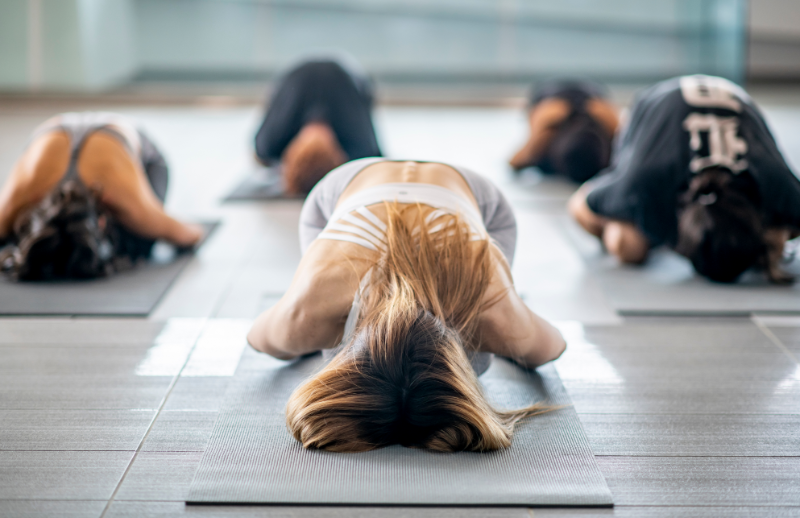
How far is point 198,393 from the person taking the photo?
6.09ft

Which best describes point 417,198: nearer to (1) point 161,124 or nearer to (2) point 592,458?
(2) point 592,458

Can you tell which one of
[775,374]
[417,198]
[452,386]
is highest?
[417,198]

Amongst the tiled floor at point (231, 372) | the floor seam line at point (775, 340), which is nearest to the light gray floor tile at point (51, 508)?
the tiled floor at point (231, 372)

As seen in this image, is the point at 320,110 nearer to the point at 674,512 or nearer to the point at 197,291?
the point at 197,291

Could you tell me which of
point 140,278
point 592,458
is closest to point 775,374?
point 592,458

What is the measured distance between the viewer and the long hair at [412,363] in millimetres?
1414

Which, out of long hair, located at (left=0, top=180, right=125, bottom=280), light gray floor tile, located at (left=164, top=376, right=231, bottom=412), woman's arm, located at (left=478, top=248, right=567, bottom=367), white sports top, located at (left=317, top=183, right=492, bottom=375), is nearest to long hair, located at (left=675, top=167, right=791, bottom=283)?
woman's arm, located at (left=478, top=248, right=567, bottom=367)

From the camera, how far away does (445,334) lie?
1.48 meters

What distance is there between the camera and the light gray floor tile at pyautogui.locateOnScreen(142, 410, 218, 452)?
5.30 ft

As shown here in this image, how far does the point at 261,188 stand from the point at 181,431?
2.41 metres

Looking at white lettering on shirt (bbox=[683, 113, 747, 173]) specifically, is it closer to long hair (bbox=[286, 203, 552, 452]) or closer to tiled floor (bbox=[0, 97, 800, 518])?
tiled floor (bbox=[0, 97, 800, 518])

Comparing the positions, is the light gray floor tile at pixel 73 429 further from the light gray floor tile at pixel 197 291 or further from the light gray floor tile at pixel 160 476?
the light gray floor tile at pixel 197 291

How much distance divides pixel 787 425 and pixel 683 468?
1.22 ft

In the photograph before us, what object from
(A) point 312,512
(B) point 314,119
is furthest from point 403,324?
(B) point 314,119
